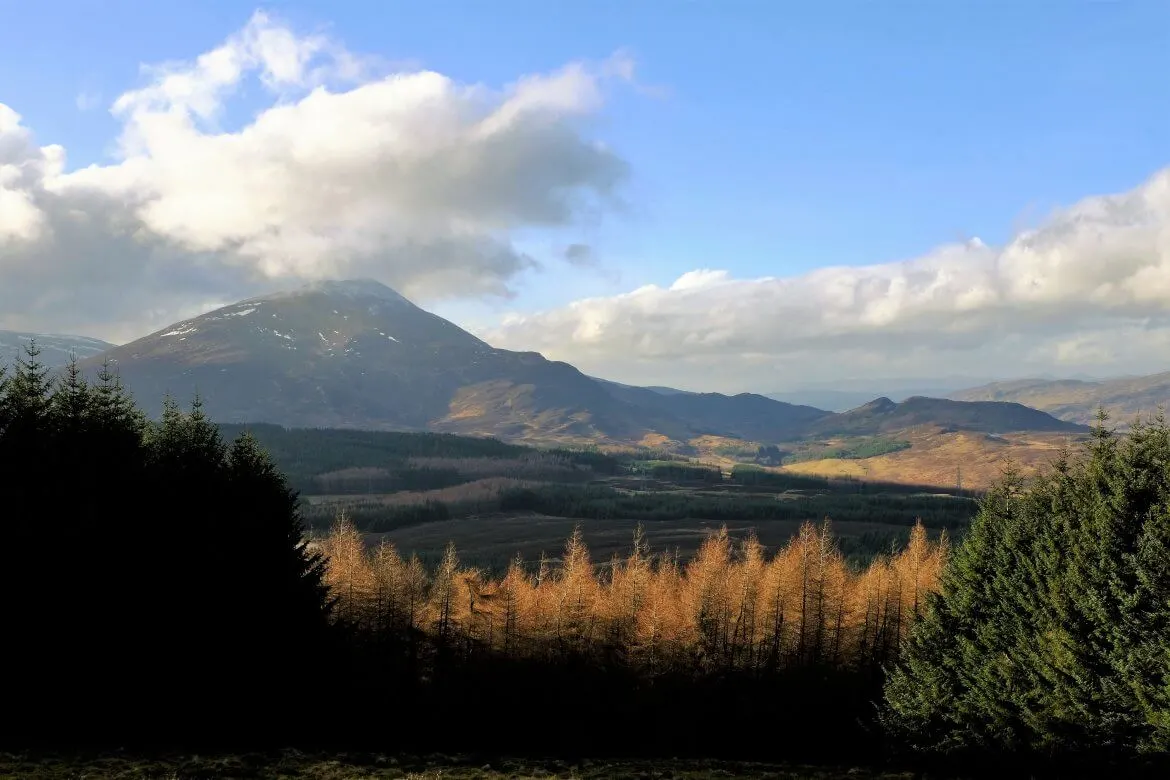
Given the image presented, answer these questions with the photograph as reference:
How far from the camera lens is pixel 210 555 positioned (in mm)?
53750

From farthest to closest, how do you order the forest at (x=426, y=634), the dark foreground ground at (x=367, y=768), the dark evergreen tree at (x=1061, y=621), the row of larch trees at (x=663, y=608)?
the row of larch trees at (x=663, y=608)
the forest at (x=426, y=634)
the dark evergreen tree at (x=1061, y=621)
the dark foreground ground at (x=367, y=768)

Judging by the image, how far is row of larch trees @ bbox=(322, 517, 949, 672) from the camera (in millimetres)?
78500

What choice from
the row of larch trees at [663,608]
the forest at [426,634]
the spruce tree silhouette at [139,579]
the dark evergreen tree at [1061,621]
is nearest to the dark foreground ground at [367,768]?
the forest at [426,634]

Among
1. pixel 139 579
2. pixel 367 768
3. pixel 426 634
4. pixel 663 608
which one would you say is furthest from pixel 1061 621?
pixel 139 579

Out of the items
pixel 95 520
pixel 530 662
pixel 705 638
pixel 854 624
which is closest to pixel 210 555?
pixel 95 520

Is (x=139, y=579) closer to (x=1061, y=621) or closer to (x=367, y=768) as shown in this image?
(x=367, y=768)

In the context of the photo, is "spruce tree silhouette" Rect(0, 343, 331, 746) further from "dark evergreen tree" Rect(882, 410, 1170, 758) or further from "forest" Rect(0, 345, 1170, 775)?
"dark evergreen tree" Rect(882, 410, 1170, 758)

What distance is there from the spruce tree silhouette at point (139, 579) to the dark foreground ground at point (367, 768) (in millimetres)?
7664

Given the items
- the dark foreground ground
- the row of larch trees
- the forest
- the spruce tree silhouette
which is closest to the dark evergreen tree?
the forest

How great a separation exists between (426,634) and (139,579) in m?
33.1

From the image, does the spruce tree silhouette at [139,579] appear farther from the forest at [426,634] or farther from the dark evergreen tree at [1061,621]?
the dark evergreen tree at [1061,621]

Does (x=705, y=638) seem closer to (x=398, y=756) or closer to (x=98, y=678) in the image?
(x=398, y=756)

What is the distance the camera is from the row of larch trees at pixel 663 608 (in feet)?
258

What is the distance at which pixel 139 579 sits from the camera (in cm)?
5088
